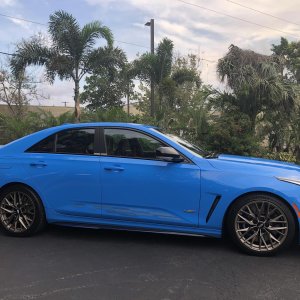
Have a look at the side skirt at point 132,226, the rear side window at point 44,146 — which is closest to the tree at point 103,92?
the rear side window at point 44,146

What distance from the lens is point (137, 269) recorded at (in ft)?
14.3

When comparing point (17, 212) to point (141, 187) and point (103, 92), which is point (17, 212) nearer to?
point (141, 187)

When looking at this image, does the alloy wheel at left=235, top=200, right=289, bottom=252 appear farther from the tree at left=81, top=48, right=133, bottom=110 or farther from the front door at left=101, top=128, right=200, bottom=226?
the tree at left=81, top=48, right=133, bottom=110

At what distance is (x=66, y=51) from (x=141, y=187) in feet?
43.6

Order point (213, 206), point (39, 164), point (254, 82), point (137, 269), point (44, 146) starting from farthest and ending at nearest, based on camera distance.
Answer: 1. point (254, 82)
2. point (44, 146)
3. point (39, 164)
4. point (213, 206)
5. point (137, 269)

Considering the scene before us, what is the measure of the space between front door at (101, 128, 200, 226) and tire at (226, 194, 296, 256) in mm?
492

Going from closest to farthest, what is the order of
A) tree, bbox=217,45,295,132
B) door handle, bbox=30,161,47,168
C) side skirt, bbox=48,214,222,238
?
side skirt, bbox=48,214,222,238, door handle, bbox=30,161,47,168, tree, bbox=217,45,295,132

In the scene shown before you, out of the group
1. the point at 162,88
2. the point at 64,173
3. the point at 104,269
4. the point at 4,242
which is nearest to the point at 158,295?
the point at 104,269

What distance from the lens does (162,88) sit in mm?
18891

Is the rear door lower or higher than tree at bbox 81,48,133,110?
lower

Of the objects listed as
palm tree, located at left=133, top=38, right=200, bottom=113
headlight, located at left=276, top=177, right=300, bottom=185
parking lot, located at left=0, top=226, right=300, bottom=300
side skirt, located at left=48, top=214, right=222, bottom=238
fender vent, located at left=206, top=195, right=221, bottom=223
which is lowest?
parking lot, located at left=0, top=226, right=300, bottom=300

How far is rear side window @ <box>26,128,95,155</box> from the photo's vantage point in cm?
542

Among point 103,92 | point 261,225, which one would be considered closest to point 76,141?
point 261,225

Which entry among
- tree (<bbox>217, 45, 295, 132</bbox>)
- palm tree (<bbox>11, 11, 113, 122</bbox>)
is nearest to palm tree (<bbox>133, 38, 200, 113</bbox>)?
palm tree (<bbox>11, 11, 113, 122</bbox>)
